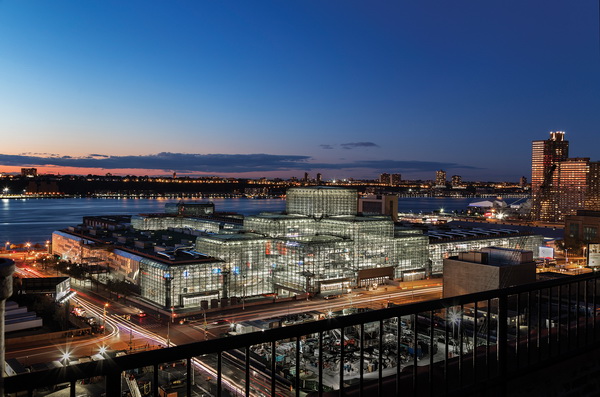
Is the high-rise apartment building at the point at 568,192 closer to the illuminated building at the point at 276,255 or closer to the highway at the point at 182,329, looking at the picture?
the illuminated building at the point at 276,255

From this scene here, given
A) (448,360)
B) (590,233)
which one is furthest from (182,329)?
(590,233)

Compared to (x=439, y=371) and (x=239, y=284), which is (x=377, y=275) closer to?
(x=239, y=284)

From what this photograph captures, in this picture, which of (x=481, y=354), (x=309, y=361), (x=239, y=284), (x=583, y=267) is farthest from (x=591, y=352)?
(x=583, y=267)

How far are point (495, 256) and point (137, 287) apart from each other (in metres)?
29.0

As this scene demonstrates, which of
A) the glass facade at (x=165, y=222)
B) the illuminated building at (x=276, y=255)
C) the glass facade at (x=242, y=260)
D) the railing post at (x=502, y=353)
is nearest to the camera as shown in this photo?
the railing post at (x=502, y=353)

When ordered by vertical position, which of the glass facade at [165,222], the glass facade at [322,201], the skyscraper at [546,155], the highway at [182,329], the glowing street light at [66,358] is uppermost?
the skyscraper at [546,155]

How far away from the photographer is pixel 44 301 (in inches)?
1172

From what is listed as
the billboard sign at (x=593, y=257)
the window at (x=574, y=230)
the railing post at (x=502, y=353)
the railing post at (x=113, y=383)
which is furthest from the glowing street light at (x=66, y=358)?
the window at (x=574, y=230)

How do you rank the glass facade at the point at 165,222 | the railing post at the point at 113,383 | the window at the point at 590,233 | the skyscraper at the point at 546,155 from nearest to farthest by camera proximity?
the railing post at the point at 113,383
the window at the point at 590,233
the glass facade at the point at 165,222
the skyscraper at the point at 546,155

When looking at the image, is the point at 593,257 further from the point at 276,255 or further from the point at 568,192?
the point at 568,192

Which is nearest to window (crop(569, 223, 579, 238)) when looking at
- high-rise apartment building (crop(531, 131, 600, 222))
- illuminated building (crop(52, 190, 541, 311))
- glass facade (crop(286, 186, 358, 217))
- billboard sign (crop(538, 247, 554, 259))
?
billboard sign (crop(538, 247, 554, 259))

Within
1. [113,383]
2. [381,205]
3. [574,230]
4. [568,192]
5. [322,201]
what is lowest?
[574,230]

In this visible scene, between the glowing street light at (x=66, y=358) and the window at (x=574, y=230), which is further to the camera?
the window at (x=574, y=230)

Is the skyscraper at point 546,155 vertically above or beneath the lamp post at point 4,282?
above
